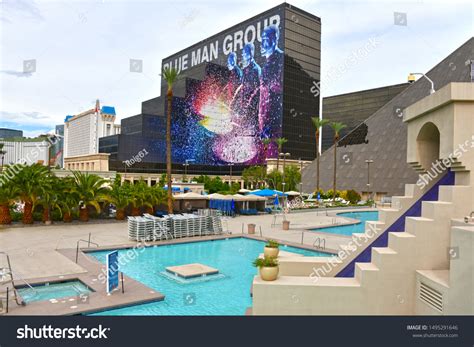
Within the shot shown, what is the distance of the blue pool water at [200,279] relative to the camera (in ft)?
35.0

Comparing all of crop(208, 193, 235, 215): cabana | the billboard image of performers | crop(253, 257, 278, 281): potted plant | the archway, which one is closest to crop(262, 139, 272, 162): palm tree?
the billboard image of performers

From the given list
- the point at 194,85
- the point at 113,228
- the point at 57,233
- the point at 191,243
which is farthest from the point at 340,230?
the point at 194,85

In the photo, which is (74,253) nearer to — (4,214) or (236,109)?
(4,214)

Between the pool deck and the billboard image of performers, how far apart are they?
85.5 m

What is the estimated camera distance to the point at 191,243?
814 inches

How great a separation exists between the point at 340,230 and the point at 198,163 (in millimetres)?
86064

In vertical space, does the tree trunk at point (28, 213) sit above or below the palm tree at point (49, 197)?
below

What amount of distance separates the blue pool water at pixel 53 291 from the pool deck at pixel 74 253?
0.62 feet

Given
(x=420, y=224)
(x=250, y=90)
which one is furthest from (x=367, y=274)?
(x=250, y=90)

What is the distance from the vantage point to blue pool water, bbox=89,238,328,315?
10656mm

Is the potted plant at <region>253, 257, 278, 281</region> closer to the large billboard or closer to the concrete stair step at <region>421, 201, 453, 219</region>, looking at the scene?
the concrete stair step at <region>421, 201, 453, 219</region>

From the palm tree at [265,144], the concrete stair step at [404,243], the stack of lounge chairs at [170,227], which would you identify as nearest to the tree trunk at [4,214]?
the stack of lounge chairs at [170,227]

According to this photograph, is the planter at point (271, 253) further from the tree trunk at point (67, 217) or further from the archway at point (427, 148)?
the tree trunk at point (67, 217)
